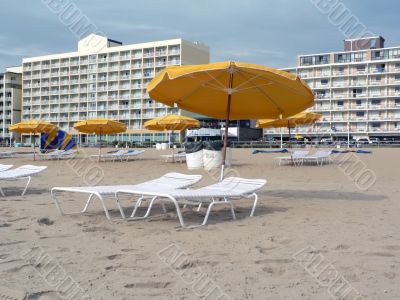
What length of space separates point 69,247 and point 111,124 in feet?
55.8

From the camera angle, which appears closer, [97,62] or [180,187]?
[180,187]

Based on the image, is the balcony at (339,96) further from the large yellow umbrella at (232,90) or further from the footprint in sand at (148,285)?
the footprint in sand at (148,285)

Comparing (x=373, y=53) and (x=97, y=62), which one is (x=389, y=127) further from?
(x=97, y=62)

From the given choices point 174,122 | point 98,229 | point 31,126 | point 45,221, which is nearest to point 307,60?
point 174,122

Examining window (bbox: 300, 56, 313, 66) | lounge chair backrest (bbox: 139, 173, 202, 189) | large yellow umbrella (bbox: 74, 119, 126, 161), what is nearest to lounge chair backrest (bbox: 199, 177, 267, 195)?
lounge chair backrest (bbox: 139, 173, 202, 189)

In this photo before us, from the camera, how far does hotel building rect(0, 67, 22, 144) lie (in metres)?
83.4

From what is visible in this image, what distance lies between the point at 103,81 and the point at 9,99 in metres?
21.8

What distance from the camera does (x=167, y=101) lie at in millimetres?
7281

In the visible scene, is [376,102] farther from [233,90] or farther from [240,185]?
[240,185]

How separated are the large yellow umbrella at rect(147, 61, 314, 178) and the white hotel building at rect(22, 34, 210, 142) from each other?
60107 millimetres

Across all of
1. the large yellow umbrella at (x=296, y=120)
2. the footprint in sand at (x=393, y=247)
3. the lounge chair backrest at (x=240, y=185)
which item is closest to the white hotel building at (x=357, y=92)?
the large yellow umbrella at (x=296, y=120)

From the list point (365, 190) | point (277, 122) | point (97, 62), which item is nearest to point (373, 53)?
point (97, 62)

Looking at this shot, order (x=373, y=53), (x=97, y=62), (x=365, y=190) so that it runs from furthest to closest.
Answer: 1. (x=97, y=62)
2. (x=373, y=53)
3. (x=365, y=190)

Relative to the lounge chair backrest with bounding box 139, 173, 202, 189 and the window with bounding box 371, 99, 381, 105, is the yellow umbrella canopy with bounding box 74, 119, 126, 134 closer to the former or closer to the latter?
the lounge chair backrest with bounding box 139, 173, 202, 189
